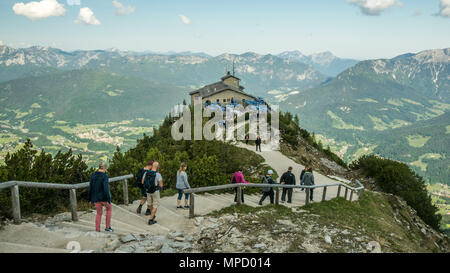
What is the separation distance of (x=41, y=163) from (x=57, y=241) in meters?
6.87

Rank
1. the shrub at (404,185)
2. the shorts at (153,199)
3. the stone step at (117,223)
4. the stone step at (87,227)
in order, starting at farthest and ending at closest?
the shrub at (404,185) < the shorts at (153,199) < the stone step at (117,223) < the stone step at (87,227)

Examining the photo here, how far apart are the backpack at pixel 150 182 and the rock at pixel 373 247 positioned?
6.46 m

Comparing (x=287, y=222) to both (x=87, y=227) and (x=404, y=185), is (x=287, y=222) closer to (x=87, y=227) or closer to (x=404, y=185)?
(x=87, y=227)

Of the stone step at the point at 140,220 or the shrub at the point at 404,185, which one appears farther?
the shrub at the point at 404,185

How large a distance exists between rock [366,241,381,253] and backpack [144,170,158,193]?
646 centimetres

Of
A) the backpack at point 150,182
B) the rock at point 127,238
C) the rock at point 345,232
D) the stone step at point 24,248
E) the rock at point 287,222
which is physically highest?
the backpack at point 150,182

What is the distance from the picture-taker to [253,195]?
15094mm

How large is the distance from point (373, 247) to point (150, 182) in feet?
22.5

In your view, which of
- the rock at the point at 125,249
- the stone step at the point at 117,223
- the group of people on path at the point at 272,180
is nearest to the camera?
the rock at the point at 125,249

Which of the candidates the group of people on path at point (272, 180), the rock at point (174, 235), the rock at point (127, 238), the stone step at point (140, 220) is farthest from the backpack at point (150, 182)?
the group of people on path at point (272, 180)

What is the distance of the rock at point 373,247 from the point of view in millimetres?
8000

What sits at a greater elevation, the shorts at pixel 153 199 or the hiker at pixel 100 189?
the hiker at pixel 100 189

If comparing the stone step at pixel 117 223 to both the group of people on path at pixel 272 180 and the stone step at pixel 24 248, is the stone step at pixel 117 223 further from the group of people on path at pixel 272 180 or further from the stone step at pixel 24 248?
the group of people on path at pixel 272 180

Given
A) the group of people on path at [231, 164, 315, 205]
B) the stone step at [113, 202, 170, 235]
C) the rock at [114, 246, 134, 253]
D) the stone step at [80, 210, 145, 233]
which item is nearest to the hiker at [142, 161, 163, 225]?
the stone step at [113, 202, 170, 235]
